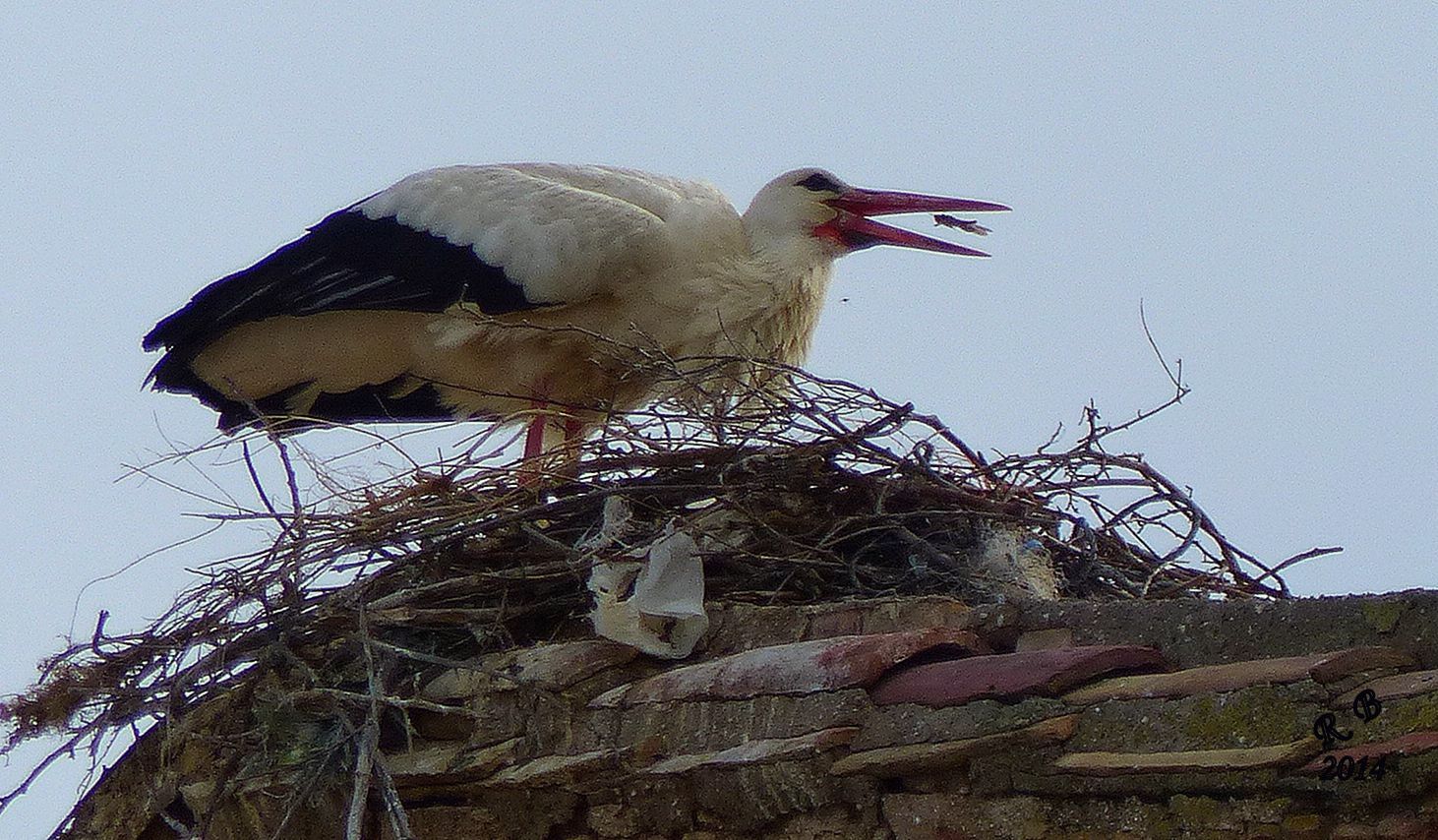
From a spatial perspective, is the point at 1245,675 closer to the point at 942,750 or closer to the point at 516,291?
the point at 942,750

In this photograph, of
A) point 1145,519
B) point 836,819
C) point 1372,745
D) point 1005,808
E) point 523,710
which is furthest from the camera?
point 1145,519

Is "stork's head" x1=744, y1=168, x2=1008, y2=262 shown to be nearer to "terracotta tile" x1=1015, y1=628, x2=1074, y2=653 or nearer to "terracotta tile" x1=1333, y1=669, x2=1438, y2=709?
"terracotta tile" x1=1015, y1=628, x2=1074, y2=653

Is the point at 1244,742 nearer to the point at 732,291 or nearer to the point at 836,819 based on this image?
the point at 836,819

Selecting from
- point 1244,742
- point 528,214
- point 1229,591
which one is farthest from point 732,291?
point 1244,742

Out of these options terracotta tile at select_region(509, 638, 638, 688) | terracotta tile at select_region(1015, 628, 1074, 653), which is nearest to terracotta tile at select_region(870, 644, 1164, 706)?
terracotta tile at select_region(1015, 628, 1074, 653)

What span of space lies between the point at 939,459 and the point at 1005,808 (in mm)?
1575

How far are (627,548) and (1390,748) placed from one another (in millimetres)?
1760

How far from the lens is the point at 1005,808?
8.82 feet

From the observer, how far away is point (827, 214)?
5.84m

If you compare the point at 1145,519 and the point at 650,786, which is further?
the point at 1145,519

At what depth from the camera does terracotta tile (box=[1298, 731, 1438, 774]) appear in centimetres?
228

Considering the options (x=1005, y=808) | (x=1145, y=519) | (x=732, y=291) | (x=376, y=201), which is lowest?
(x=1005, y=808)

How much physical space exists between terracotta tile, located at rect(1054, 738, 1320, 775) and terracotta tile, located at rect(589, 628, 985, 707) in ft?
1.47

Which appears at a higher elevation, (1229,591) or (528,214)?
(528,214)
